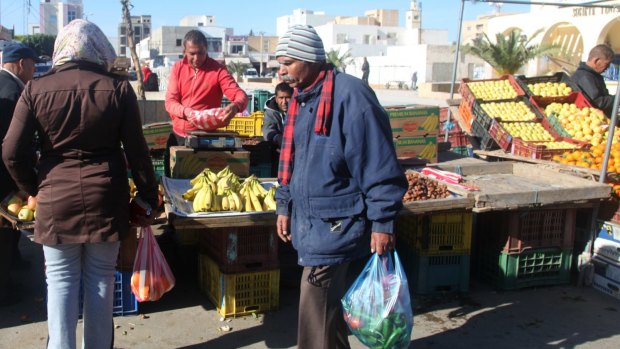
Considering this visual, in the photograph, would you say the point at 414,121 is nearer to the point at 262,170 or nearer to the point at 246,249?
the point at 262,170

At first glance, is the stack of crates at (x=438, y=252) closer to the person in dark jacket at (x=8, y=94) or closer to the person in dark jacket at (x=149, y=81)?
the person in dark jacket at (x=8, y=94)

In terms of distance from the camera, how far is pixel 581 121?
766 cm

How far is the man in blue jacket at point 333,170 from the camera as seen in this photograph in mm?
3025

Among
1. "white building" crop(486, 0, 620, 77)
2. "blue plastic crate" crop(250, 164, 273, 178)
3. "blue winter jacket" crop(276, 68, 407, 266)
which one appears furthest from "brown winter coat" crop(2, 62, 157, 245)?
"white building" crop(486, 0, 620, 77)

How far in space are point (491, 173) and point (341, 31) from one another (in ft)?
248

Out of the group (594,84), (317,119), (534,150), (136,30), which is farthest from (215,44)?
(317,119)

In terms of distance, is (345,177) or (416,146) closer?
(345,177)

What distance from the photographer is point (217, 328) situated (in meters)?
4.41

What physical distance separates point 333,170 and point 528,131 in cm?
515

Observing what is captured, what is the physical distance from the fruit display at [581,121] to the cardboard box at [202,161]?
14.0ft

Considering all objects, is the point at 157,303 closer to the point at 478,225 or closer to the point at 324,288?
the point at 324,288

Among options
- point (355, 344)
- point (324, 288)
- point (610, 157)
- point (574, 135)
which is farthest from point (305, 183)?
point (574, 135)

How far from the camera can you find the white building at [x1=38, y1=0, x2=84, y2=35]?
12056cm

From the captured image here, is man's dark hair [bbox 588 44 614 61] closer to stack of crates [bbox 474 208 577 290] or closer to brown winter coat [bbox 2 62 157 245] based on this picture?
stack of crates [bbox 474 208 577 290]
